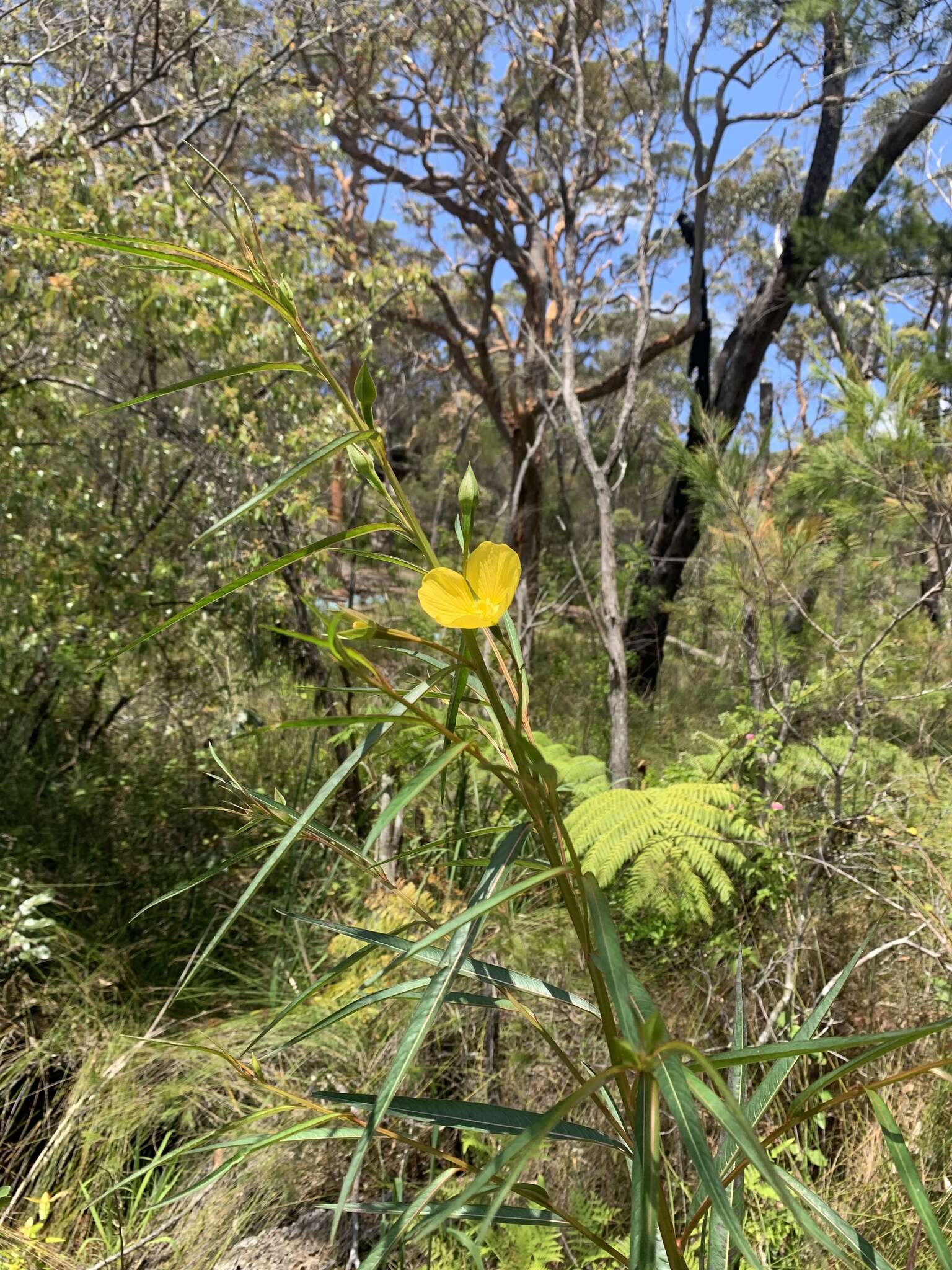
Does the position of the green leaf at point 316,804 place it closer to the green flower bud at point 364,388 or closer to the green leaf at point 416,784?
the green leaf at point 416,784

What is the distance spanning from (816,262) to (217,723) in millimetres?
3841

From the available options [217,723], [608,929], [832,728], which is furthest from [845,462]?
[217,723]

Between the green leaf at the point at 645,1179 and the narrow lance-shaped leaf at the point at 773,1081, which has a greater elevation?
the green leaf at the point at 645,1179

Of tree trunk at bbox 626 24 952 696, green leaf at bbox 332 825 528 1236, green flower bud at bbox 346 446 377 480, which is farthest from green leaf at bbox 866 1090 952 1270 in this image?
tree trunk at bbox 626 24 952 696

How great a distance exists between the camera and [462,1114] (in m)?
0.58

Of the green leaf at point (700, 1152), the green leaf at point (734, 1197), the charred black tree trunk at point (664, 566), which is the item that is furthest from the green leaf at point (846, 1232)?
the charred black tree trunk at point (664, 566)

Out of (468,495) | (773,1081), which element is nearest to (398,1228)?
(773,1081)

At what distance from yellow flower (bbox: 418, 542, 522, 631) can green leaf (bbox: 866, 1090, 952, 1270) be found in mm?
394

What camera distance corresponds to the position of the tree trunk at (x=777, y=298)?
3.99m

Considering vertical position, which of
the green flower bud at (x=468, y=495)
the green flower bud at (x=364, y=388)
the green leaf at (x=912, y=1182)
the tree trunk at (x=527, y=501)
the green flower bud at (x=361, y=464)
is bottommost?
the green leaf at (x=912, y=1182)

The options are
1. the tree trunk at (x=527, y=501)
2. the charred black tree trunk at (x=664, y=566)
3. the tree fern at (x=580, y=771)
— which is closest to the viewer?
the tree fern at (x=580, y=771)

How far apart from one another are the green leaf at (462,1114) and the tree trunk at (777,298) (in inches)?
129

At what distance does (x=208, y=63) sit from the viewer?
409 centimetres

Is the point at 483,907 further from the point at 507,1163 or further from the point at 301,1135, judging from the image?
the point at 301,1135
